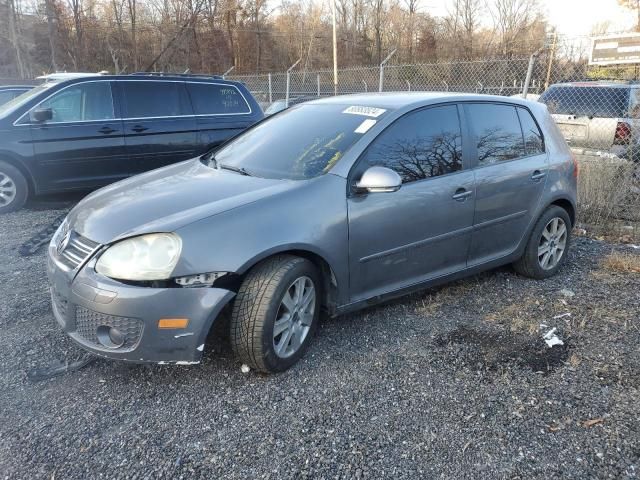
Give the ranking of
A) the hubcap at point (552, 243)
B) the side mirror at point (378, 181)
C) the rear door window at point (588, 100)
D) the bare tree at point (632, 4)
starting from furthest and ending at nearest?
the bare tree at point (632, 4) < the rear door window at point (588, 100) < the hubcap at point (552, 243) < the side mirror at point (378, 181)

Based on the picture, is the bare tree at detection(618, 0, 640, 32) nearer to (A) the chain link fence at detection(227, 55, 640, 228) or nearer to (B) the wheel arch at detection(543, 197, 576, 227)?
(A) the chain link fence at detection(227, 55, 640, 228)

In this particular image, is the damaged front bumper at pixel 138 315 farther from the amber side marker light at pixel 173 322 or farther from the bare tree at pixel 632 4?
the bare tree at pixel 632 4

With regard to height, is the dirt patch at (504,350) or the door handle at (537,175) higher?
the door handle at (537,175)

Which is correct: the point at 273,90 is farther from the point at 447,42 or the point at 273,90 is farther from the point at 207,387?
the point at 447,42

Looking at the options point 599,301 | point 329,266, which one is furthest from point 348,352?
point 599,301

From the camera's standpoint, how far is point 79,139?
6.71m

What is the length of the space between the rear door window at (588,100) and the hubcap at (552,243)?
168 inches

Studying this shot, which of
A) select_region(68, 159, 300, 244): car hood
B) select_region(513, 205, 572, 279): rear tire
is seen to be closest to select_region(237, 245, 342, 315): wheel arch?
select_region(68, 159, 300, 244): car hood

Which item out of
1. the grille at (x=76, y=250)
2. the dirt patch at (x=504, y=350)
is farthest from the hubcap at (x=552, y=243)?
the grille at (x=76, y=250)

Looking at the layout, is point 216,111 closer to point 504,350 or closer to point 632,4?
point 504,350

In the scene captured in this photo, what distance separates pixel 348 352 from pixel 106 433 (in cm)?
146

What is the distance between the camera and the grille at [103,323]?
2.65 m

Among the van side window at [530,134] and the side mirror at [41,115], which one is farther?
the side mirror at [41,115]

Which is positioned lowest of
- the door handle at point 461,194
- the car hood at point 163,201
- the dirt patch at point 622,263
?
the dirt patch at point 622,263
